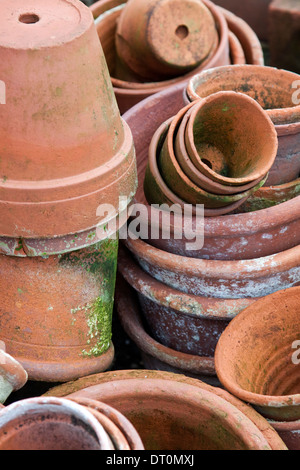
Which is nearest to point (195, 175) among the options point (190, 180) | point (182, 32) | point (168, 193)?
point (190, 180)

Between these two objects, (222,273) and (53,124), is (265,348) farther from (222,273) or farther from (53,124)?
(53,124)

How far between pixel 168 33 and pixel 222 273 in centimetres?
138

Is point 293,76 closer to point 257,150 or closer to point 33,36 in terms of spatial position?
point 257,150

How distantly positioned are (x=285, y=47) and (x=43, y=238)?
3.16 m

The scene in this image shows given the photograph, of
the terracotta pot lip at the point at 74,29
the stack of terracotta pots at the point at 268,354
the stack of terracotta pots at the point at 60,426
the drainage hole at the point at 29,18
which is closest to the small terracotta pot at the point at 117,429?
the stack of terracotta pots at the point at 60,426

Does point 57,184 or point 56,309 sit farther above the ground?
point 57,184

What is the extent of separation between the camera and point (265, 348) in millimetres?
2293

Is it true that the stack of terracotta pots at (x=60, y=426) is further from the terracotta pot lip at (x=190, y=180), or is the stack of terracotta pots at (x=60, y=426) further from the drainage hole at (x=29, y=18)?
the drainage hole at (x=29, y=18)

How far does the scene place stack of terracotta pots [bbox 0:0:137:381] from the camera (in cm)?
184

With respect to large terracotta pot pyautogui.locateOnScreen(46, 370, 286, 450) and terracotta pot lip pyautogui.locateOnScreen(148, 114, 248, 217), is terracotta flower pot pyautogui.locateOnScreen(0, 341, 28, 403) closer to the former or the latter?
large terracotta pot pyautogui.locateOnScreen(46, 370, 286, 450)

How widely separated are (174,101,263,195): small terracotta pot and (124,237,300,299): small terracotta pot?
0.89ft

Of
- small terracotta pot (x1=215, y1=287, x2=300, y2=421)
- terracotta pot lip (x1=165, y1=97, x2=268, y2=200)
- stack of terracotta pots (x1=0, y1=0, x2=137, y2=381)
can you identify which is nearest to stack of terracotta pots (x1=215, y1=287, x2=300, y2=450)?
small terracotta pot (x1=215, y1=287, x2=300, y2=421)

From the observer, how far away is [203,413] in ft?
6.30

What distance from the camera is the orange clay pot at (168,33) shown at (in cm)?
303
